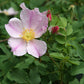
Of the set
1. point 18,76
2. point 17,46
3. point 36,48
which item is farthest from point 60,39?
point 18,76

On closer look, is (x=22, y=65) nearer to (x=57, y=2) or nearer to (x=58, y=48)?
(x=58, y=48)

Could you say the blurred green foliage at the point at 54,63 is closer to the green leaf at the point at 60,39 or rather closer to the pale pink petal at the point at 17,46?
the green leaf at the point at 60,39

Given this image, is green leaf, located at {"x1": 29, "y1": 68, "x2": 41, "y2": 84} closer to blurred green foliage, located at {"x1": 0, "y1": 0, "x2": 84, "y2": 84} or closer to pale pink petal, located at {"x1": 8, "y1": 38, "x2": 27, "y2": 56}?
blurred green foliage, located at {"x1": 0, "y1": 0, "x2": 84, "y2": 84}

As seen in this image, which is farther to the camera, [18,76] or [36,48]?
[18,76]

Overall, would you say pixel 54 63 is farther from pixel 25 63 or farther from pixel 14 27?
pixel 14 27

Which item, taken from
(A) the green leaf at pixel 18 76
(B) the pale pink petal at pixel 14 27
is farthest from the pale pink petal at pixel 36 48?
(A) the green leaf at pixel 18 76

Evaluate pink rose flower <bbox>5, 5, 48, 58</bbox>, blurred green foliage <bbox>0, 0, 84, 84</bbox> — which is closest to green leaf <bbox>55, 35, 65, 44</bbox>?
blurred green foliage <bbox>0, 0, 84, 84</bbox>

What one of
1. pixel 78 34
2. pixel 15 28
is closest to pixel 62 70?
pixel 78 34
